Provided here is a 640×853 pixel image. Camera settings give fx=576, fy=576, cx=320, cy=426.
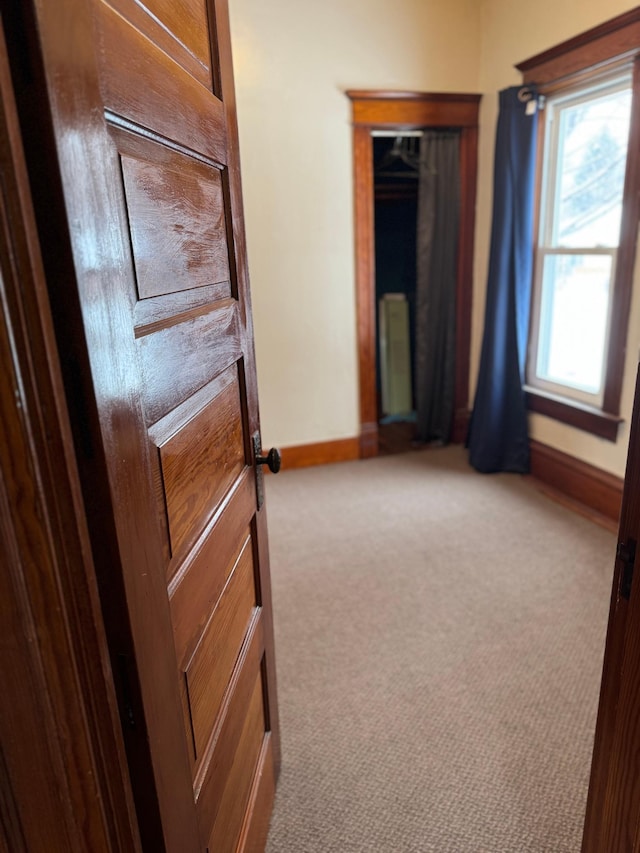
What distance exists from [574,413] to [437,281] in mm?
1336

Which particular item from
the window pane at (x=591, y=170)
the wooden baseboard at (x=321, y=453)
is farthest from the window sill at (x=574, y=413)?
the wooden baseboard at (x=321, y=453)

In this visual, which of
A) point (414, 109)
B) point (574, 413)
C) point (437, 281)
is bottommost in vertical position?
point (574, 413)

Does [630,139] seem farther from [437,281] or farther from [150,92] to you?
[150,92]

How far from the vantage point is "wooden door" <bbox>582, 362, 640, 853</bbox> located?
855mm

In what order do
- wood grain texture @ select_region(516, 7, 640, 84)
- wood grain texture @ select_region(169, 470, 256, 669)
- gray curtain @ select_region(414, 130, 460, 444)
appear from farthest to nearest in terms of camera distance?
1. gray curtain @ select_region(414, 130, 460, 444)
2. wood grain texture @ select_region(516, 7, 640, 84)
3. wood grain texture @ select_region(169, 470, 256, 669)

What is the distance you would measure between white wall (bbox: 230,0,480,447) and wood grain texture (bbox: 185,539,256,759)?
2.49m

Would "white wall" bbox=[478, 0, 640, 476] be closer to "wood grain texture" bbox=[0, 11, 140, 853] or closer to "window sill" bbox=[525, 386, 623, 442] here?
"window sill" bbox=[525, 386, 623, 442]

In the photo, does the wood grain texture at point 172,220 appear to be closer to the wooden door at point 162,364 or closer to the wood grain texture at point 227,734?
the wooden door at point 162,364

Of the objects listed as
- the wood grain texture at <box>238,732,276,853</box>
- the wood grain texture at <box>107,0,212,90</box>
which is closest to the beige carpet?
the wood grain texture at <box>238,732,276,853</box>

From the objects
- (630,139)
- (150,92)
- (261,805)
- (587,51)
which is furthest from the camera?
(587,51)

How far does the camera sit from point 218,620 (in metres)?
1.05

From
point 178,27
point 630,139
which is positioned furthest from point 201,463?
point 630,139

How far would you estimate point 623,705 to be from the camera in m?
0.92

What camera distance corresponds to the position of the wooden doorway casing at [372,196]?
11.4 feet
